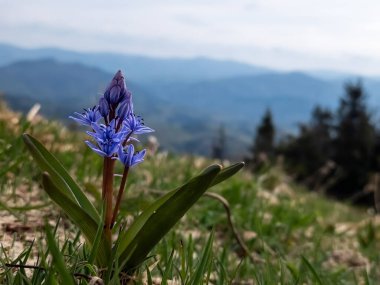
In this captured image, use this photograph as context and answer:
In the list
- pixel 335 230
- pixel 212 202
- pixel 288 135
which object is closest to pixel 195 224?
pixel 212 202

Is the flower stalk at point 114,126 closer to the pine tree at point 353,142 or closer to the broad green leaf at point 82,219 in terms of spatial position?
the broad green leaf at point 82,219

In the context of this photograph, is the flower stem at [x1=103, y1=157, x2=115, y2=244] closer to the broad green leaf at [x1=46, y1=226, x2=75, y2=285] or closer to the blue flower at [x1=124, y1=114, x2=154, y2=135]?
the blue flower at [x1=124, y1=114, x2=154, y2=135]

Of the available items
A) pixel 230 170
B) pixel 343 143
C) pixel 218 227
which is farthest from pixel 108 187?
pixel 343 143

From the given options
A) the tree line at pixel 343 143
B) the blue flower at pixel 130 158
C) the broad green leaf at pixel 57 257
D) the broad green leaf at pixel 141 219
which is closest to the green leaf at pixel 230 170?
the broad green leaf at pixel 141 219

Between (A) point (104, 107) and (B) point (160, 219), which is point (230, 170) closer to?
(B) point (160, 219)

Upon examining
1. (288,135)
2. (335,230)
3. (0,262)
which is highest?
(0,262)

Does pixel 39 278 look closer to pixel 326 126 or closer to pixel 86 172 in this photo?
pixel 86 172
